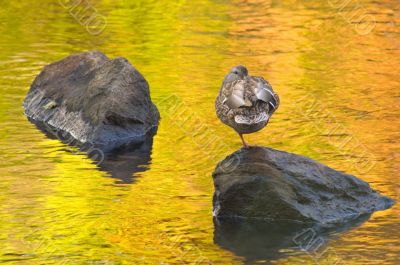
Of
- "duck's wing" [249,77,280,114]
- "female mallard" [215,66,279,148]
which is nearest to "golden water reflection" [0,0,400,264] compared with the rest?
"female mallard" [215,66,279,148]

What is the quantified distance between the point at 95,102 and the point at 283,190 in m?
5.56

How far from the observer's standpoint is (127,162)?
51.2 feet

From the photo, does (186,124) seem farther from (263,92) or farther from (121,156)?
(263,92)

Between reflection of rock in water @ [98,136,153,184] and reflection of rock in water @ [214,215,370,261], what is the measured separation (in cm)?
244

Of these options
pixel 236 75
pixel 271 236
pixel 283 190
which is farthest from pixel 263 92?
pixel 271 236

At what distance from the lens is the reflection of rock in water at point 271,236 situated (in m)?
11.8

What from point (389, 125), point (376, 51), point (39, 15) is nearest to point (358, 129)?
point (389, 125)

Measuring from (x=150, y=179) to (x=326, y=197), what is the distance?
279 centimetres

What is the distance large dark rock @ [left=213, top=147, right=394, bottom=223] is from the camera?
12461 mm

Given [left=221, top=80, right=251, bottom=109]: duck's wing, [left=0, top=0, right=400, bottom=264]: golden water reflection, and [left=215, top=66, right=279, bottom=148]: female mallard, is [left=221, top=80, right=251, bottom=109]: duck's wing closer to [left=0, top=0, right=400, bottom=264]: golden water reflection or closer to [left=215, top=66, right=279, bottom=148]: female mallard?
[left=215, top=66, right=279, bottom=148]: female mallard

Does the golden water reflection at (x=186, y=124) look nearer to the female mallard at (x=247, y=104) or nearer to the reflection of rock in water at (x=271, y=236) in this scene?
the reflection of rock in water at (x=271, y=236)

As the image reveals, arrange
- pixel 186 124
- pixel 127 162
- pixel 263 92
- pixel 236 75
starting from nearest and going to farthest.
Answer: pixel 263 92
pixel 236 75
pixel 127 162
pixel 186 124

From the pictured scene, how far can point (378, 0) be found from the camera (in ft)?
103

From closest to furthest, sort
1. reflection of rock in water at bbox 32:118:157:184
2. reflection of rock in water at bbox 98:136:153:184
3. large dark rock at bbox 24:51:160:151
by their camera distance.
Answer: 1. reflection of rock in water at bbox 98:136:153:184
2. reflection of rock in water at bbox 32:118:157:184
3. large dark rock at bbox 24:51:160:151
